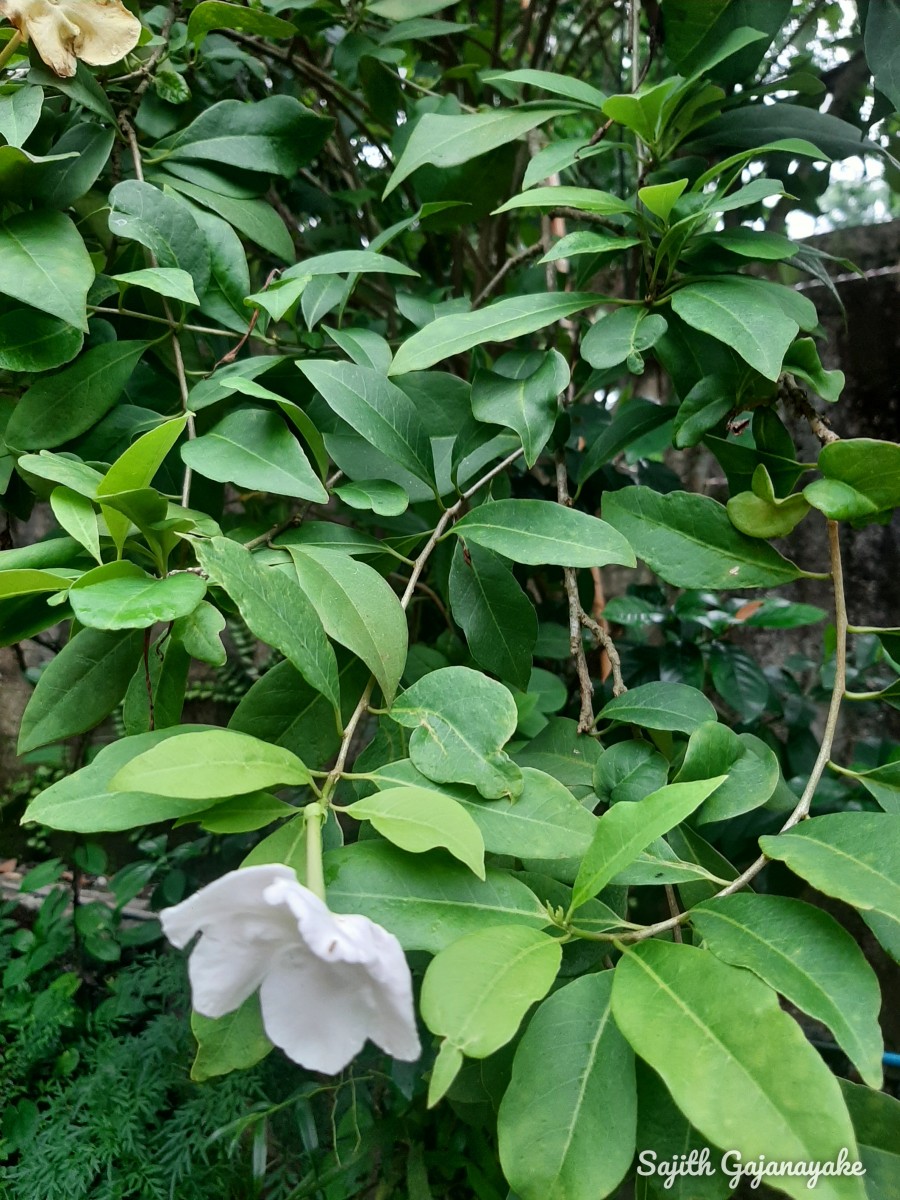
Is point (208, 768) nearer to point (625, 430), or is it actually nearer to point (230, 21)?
point (625, 430)

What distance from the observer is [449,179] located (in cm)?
87

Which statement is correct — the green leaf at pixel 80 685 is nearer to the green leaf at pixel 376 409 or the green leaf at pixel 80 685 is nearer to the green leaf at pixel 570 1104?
the green leaf at pixel 376 409

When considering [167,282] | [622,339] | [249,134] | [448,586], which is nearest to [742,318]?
[622,339]

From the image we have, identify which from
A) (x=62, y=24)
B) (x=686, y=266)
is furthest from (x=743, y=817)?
(x=62, y=24)

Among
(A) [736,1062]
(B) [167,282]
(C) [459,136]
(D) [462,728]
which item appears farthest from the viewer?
(C) [459,136]

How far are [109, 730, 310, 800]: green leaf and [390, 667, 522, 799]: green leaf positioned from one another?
79mm

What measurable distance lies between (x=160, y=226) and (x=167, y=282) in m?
0.09

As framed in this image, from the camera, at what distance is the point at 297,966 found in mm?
367

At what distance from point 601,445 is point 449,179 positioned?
1.21ft

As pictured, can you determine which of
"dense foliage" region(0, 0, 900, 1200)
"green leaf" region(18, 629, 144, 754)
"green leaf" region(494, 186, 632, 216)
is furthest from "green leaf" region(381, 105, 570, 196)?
"green leaf" region(18, 629, 144, 754)

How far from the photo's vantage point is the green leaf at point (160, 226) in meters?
0.61

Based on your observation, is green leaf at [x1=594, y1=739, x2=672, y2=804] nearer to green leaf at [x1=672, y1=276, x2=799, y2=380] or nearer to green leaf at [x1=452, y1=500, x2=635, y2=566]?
green leaf at [x1=452, y1=500, x2=635, y2=566]

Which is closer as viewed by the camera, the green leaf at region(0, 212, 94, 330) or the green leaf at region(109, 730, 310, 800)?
the green leaf at region(109, 730, 310, 800)

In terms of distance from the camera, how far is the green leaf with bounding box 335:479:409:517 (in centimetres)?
59
